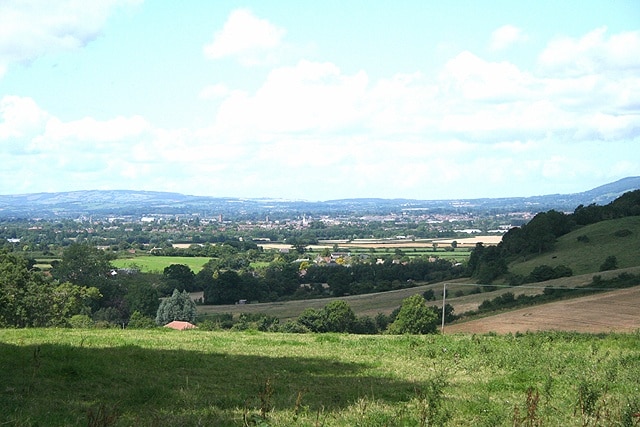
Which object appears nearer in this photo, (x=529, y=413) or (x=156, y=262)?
(x=529, y=413)

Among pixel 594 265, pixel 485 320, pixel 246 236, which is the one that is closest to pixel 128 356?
pixel 485 320

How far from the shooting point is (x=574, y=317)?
1299 inches

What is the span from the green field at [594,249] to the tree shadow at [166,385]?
52.9m

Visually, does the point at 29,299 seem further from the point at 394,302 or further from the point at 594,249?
the point at 594,249

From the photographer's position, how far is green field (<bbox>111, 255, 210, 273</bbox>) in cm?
10310

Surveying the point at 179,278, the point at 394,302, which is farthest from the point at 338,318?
the point at 179,278

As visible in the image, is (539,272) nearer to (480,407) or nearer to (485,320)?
(485,320)

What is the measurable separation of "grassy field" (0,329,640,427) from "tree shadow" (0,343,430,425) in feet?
0.08

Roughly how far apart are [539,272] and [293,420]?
187ft

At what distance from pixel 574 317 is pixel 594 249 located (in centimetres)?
4071

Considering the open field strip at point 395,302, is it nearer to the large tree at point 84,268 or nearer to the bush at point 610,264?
the bush at point 610,264

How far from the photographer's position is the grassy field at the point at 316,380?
9.24 metres

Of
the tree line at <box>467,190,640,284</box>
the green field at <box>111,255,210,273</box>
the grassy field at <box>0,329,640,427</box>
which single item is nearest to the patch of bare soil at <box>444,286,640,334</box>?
the grassy field at <box>0,329,640,427</box>

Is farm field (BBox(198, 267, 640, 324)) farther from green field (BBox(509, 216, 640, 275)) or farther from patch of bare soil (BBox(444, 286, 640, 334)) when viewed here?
green field (BBox(509, 216, 640, 275))
